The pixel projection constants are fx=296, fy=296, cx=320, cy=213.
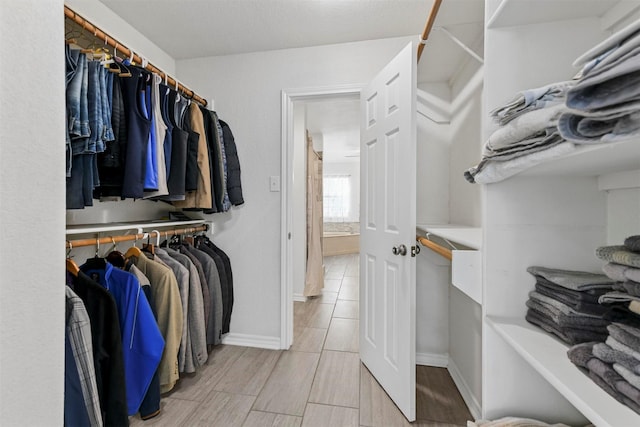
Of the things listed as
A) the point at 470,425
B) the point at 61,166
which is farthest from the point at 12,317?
the point at 470,425

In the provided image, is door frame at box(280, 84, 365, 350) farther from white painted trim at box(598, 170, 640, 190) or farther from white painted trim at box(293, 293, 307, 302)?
white painted trim at box(598, 170, 640, 190)

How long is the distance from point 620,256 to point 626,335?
0.42 ft

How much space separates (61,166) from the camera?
28.0 inches

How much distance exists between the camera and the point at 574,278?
62 cm

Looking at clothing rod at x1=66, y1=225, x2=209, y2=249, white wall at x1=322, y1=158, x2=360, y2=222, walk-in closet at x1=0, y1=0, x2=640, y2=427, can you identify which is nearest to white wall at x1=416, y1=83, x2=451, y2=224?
walk-in closet at x1=0, y1=0, x2=640, y2=427

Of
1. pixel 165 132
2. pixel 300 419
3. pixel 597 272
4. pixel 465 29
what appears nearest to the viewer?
pixel 597 272

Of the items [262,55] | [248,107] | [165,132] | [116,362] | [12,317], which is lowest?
[116,362]

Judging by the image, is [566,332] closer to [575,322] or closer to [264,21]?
[575,322]

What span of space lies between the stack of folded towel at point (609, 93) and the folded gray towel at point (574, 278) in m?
0.35

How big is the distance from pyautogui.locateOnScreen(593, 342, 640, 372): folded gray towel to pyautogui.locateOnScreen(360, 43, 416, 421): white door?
3.32ft

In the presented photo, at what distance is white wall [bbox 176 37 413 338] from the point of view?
2.31 meters

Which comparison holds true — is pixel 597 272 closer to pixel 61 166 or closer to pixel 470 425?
pixel 470 425

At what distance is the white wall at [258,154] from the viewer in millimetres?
2311

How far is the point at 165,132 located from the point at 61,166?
3.51ft
